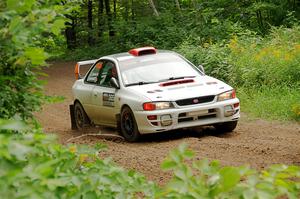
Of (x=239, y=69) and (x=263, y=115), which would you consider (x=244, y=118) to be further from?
(x=239, y=69)

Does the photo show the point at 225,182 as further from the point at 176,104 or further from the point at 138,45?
the point at 138,45

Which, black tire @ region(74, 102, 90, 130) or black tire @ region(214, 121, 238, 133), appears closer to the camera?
black tire @ region(214, 121, 238, 133)

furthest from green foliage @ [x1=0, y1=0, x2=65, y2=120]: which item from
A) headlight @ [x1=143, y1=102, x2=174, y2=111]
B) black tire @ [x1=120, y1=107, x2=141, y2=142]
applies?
black tire @ [x1=120, y1=107, x2=141, y2=142]

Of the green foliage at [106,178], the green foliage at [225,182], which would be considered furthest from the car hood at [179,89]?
the green foliage at [225,182]

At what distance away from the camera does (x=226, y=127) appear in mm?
12672

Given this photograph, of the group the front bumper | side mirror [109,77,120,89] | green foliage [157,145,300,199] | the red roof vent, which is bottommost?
the front bumper

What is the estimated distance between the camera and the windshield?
12.8 meters

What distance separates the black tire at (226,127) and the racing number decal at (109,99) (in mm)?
1984

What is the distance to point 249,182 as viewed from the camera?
271cm

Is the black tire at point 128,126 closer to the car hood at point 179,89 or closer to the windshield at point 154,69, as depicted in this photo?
the car hood at point 179,89

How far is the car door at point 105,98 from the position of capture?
12.9 metres

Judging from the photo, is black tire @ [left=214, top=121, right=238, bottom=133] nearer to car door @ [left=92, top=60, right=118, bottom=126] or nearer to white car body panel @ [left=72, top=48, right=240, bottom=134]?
white car body panel @ [left=72, top=48, right=240, bottom=134]

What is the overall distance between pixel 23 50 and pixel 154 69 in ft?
30.4

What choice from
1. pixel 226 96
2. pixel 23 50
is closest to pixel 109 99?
pixel 226 96
